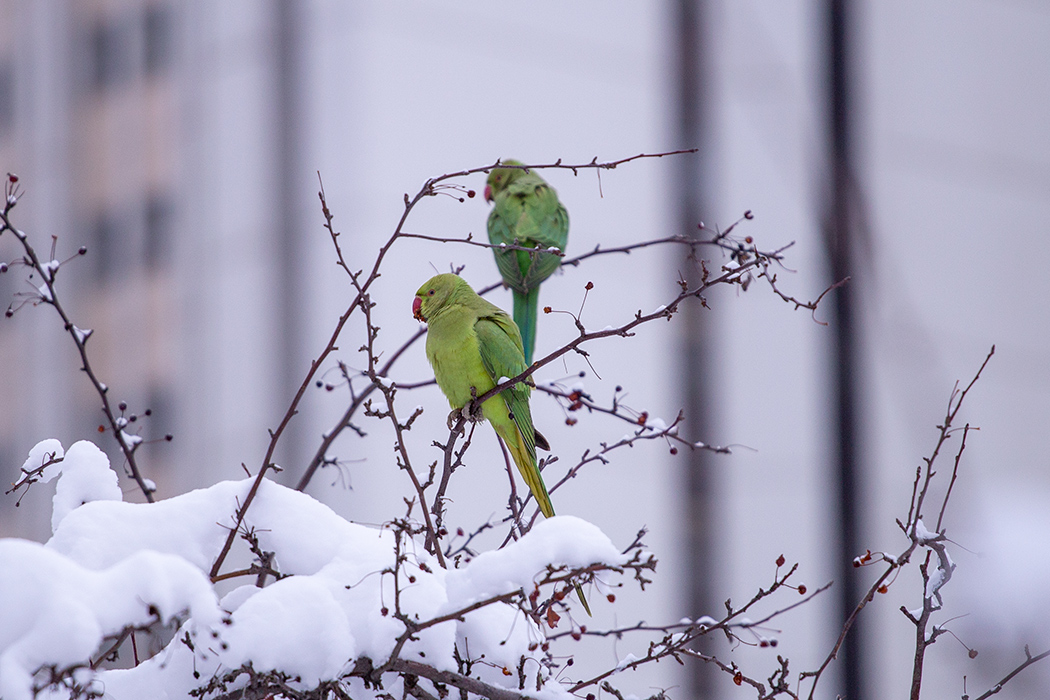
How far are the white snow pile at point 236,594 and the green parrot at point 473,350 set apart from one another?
0.66 m

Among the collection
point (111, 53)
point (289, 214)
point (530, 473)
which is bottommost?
point (530, 473)

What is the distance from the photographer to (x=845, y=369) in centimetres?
330

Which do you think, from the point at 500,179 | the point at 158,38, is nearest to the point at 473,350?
the point at 500,179

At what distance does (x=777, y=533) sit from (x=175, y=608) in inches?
197

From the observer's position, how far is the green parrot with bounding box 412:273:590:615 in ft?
6.48

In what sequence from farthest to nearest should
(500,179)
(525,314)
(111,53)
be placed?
(111,53) < (500,179) < (525,314)

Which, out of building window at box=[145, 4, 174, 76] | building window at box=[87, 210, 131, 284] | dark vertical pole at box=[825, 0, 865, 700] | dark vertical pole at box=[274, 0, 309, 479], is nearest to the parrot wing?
dark vertical pole at box=[825, 0, 865, 700]

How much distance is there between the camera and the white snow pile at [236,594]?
963 millimetres

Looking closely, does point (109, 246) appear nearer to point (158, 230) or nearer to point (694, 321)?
point (158, 230)

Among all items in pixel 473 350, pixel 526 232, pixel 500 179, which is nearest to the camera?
pixel 473 350

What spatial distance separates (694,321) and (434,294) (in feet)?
7.31

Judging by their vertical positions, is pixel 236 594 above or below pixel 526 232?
below

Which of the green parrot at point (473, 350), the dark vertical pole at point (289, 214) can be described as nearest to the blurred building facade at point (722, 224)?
the dark vertical pole at point (289, 214)

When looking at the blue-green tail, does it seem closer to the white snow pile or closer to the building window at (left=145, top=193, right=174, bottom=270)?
the white snow pile
